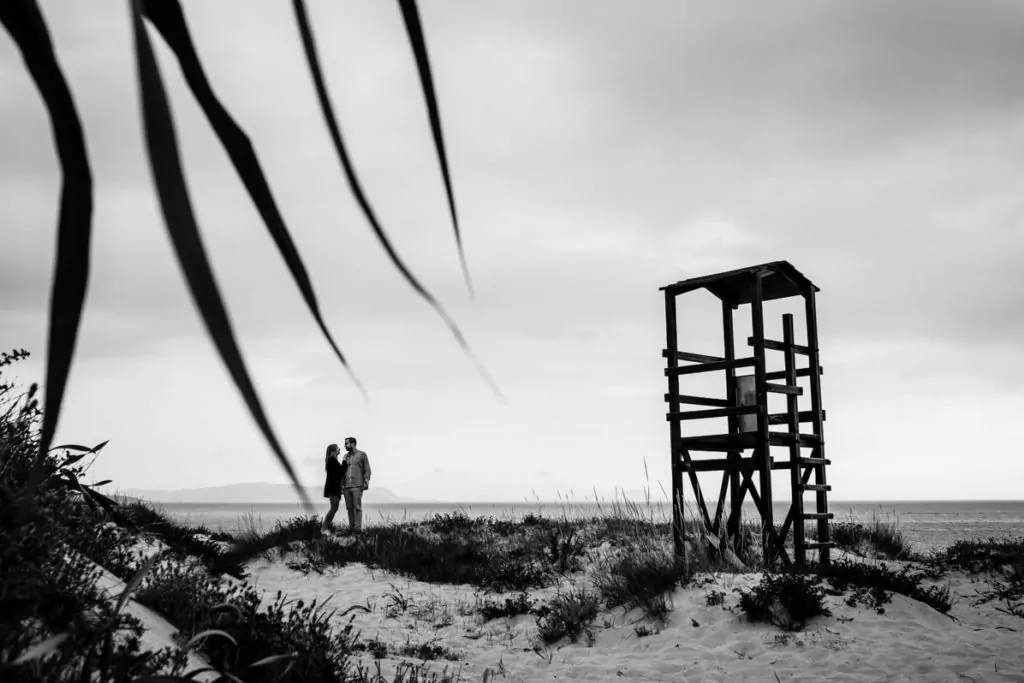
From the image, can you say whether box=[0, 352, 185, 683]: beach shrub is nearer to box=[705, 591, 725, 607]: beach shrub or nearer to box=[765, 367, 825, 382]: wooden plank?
box=[705, 591, 725, 607]: beach shrub

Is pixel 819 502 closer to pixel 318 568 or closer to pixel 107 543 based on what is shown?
pixel 318 568

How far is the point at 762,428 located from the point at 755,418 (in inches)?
12.9

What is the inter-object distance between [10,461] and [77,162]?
4591mm

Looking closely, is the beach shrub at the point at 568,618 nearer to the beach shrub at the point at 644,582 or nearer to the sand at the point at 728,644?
the sand at the point at 728,644

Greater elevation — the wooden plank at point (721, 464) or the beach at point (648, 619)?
the wooden plank at point (721, 464)

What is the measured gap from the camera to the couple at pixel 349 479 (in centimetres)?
1529

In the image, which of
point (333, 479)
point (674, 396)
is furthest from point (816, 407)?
point (333, 479)

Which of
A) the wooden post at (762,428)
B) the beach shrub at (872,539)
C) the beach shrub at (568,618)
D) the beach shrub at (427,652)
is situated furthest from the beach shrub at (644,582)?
the beach shrub at (872,539)

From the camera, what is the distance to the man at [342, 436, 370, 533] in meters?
15.3

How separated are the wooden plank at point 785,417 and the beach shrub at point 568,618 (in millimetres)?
3602

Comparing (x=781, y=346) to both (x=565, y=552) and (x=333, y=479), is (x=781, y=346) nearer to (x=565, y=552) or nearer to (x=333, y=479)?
(x=565, y=552)

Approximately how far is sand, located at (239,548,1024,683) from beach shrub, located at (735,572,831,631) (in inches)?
3.8

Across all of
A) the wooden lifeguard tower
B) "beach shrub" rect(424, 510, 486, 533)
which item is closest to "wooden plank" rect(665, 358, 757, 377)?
the wooden lifeguard tower

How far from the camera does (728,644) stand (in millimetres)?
7328
